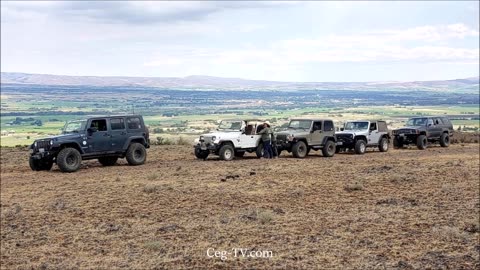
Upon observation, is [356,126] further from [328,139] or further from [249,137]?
[249,137]

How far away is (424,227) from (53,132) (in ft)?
49.8

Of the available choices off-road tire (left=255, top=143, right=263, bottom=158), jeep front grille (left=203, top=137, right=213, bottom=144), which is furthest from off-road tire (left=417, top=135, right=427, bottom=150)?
jeep front grille (left=203, top=137, right=213, bottom=144)

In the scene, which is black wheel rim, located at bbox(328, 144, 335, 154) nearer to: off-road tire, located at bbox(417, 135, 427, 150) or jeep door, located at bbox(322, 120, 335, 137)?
jeep door, located at bbox(322, 120, 335, 137)

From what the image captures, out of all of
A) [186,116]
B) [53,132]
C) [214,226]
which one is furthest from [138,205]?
[186,116]

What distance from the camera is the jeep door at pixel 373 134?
30.2m

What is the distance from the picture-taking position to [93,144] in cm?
2225

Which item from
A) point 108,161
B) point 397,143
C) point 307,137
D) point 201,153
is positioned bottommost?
point 397,143

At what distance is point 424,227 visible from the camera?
41.0 ft

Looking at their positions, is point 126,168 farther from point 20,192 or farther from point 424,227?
point 424,227

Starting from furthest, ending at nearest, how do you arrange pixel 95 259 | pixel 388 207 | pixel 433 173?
pixel 433 173, pixel 388 207, pixel 95 259

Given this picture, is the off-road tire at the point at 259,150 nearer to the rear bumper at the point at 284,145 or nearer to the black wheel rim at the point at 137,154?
the rear bumper at the point at 284,145

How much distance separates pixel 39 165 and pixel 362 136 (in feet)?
49.9

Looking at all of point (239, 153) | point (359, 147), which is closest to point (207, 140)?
point (239, 153)

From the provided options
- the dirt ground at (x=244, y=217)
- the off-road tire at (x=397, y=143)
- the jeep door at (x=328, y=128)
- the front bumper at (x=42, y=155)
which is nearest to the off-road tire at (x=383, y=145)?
the off-road tire at (x=397, y=143)
